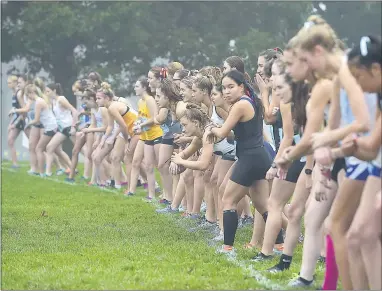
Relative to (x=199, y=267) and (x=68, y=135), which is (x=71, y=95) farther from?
(x=199, y=267)

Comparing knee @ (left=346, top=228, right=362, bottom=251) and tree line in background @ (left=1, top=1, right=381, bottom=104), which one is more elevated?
tree line in background @ (left=1, top=1, right=381, bottom=104)

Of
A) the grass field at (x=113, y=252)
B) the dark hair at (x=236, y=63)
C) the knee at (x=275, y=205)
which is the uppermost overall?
the dark hair at (x=236, y=63)

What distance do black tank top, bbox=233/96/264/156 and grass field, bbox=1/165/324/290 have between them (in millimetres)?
1039

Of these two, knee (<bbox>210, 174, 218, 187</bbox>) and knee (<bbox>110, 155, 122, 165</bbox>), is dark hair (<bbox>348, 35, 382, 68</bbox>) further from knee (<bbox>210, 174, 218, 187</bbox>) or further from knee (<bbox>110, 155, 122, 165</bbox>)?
knee (<bbox>110, 155, 122, 165</bbox>)

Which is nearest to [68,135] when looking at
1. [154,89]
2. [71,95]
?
[154,89]

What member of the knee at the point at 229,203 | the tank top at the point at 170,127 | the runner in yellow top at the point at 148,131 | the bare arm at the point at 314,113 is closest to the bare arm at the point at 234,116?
the knee at the point at 229,203

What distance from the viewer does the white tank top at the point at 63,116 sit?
887 inches

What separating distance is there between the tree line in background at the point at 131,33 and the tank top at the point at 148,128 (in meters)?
23.4

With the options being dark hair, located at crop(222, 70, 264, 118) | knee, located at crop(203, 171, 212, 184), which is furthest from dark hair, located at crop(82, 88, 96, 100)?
dark hair, located at crop(222, 70, 264, 118)

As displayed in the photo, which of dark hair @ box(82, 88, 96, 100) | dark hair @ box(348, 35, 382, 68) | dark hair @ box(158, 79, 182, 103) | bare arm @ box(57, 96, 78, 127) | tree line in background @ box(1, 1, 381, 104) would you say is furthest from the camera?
tree line in background @ box(1, 1, 381, 104)

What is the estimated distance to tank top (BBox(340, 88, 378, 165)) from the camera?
674 cm

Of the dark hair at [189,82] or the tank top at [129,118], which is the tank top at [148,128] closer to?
the tank top at [129,118]

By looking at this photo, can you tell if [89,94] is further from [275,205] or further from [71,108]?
[275,205]

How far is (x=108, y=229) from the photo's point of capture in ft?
41.9
